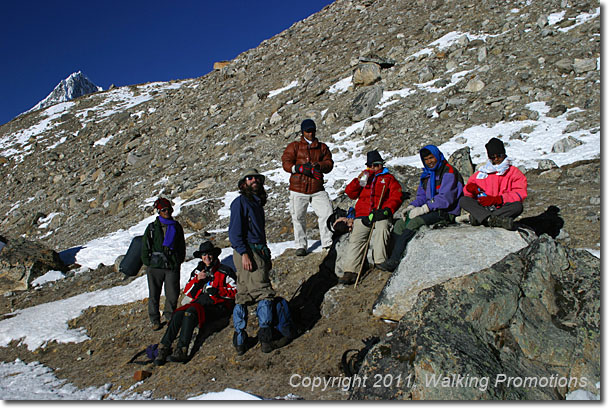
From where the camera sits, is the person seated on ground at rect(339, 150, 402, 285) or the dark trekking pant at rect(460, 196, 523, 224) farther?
the person seated on ground at rect(339, 150, 402, 285)

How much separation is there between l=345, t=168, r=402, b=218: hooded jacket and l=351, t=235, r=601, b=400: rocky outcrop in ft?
6.25

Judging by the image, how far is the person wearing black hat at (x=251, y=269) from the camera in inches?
200

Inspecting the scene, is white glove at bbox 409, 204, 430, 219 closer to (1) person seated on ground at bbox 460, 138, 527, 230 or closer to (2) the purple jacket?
(2) the purple jacket

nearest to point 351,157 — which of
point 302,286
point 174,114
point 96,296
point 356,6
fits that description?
point 302,286

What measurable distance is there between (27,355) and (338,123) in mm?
15131

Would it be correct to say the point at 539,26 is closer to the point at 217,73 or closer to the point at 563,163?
the point at 563,163

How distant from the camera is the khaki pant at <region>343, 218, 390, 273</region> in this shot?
6.02 meters

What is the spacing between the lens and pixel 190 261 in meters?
9.16

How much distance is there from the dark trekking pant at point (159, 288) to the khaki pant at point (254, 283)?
2.03 m

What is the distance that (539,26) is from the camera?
1756 cm

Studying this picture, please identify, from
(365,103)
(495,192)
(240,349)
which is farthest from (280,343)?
(365,103)

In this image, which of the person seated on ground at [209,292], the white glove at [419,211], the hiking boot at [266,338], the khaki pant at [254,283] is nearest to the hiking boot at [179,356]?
the person seated on ground at [209,292]

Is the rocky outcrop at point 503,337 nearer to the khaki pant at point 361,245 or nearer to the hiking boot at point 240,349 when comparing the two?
the khaki pant at point 361,245

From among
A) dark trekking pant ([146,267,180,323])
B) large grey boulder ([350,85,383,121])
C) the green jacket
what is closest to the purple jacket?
the green jacket
